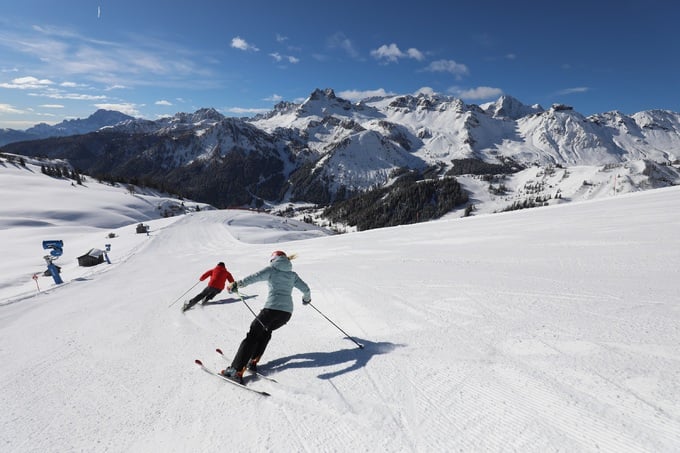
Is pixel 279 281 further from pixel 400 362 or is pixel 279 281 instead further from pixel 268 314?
pixel 400 362

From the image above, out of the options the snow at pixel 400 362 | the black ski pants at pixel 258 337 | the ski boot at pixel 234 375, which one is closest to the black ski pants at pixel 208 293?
the snow at pixel 400 362

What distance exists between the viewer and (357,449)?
3.96 meters

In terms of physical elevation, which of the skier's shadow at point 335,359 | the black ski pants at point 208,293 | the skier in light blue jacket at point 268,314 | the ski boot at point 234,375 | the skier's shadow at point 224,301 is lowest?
the skier's shadow at point 224,301

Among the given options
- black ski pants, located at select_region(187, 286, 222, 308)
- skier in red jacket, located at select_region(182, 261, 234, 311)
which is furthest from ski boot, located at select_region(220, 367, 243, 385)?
black ski pants, located at select_region(187, 286, 222, 308)

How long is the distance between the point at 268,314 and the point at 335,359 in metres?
1.57

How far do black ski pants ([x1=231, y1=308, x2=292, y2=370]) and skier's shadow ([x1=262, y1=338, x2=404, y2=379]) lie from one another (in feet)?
1.73

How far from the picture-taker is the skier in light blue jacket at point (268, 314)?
5910mm

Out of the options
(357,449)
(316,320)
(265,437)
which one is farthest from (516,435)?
(316,320)

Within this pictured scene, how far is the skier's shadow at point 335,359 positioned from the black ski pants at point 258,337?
20.7 inches

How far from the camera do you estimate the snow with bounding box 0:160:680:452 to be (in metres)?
4.13

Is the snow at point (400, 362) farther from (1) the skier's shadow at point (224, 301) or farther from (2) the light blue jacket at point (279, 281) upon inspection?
(2) the light blue jacket at point (279, 281)

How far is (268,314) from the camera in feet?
21.3

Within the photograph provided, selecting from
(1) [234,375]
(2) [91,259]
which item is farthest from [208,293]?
(2) [91,259]

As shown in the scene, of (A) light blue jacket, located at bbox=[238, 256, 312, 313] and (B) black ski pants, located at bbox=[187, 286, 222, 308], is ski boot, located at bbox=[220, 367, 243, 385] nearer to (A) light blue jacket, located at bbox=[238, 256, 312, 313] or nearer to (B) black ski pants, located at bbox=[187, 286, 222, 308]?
(A) light blue jacket, located at bbox=[238, 256, 312, 313]
